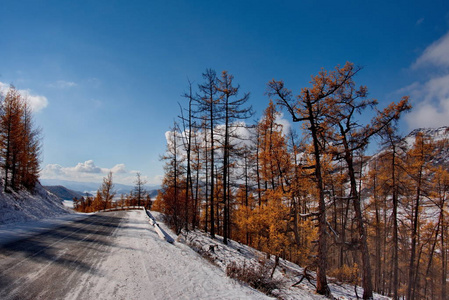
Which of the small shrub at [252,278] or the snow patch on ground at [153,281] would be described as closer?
the snow patch on ground at [153,281]

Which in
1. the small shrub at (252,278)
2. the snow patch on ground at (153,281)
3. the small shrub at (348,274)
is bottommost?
the small shrub at (348,274)

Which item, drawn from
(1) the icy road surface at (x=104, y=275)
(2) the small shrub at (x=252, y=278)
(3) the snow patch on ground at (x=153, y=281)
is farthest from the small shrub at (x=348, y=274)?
(1) the icy road surface at (x=104, y=275)

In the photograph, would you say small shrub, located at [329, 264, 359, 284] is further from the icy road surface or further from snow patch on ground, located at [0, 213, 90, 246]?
snow patch on ground, located at [0, 213, 90, 246]

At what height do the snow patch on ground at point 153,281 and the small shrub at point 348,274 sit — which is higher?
the snow patch on ground at point 153,281

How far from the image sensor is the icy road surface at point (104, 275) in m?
4.08

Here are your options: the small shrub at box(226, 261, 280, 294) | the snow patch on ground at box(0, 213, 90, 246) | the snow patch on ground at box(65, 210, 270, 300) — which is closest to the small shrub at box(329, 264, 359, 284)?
the small shrub at box(226, 261, 280, 294)

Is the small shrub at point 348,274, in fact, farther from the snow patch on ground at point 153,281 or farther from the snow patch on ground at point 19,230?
the snow patch on ground at point 19,230

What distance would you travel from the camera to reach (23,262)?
17.8 ft

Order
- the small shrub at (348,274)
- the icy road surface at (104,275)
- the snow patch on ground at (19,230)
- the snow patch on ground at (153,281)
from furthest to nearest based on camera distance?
the small shrub at (348,274) → the snow patch on ground at (19,230) → the snow patch on ground at (153,281) → the icy road surface at (104,275)

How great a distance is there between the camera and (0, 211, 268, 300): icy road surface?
13.4 ft

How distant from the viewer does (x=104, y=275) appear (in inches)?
194

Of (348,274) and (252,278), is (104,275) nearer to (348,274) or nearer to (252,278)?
(252,278)

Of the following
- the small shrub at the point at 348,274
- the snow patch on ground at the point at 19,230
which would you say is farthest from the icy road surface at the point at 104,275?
the small shrub at the point at 348,274

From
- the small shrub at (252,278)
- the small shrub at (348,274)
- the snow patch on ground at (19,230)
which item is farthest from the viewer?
the small shrub at (348,274)
